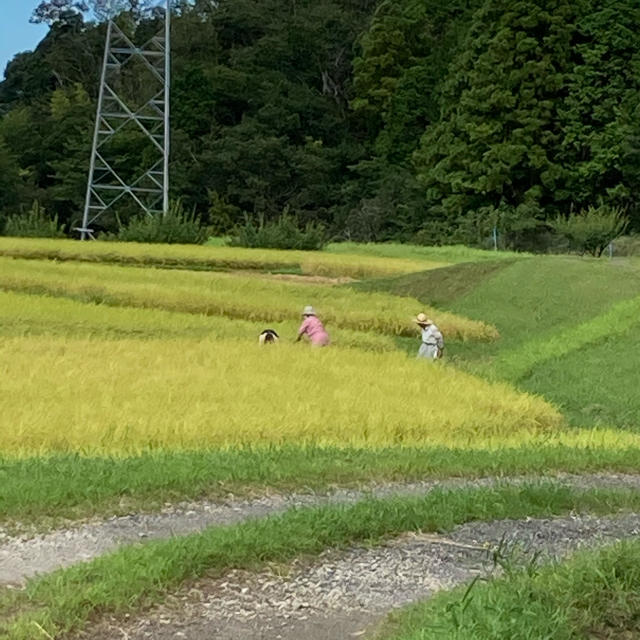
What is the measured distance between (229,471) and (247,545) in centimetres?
208

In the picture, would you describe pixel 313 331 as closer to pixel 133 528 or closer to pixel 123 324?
pixel 123 324

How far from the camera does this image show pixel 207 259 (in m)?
28.3

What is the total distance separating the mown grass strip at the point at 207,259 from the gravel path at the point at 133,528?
20.7m

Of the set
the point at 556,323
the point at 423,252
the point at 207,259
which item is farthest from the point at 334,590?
the point at 423,252

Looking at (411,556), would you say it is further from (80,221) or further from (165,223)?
(80,221)

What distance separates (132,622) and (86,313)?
12.9 metres

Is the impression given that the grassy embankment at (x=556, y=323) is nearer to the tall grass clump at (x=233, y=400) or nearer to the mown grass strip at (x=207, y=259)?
the tall grass clump at (x=233, y=400)

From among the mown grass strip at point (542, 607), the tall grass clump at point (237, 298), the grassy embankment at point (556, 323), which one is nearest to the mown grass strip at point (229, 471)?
the mown grass strip at point (542, 607)

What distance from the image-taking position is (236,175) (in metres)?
48.8

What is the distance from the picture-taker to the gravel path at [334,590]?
3762 millimetres

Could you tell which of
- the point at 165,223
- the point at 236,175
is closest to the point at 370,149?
the point at 236,175

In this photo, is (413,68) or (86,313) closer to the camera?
(86,313)

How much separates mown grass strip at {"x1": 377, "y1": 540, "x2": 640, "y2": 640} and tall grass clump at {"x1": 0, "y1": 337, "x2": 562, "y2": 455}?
4.32 meters

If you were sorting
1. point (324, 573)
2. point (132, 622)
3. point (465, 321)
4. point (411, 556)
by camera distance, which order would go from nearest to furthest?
point (132, 622), point (324, 573), point (411, 556), point (465, 321)
